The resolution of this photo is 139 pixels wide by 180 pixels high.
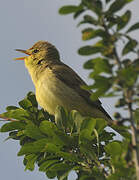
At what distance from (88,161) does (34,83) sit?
3290 mm

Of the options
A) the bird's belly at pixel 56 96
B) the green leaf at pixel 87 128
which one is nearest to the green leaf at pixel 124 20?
the green leaf at pixel 87 128

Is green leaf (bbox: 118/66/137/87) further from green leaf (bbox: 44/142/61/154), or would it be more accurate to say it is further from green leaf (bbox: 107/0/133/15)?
green leaf (bbox: 44/142/61/154)

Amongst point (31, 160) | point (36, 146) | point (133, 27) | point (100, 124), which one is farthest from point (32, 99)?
point (133, 27)

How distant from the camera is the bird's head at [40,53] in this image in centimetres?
645

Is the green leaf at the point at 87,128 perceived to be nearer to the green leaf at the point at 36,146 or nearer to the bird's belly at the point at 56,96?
the green leaf at the point at 36,146

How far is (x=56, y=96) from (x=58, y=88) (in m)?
0.18

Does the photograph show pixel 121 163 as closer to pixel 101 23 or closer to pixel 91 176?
pixel 91 176

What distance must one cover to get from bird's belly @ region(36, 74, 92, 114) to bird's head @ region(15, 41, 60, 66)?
95 centimetres

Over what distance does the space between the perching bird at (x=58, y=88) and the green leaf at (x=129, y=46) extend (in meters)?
3.27

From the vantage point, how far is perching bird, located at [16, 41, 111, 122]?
536cm

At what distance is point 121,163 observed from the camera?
5.87 feet

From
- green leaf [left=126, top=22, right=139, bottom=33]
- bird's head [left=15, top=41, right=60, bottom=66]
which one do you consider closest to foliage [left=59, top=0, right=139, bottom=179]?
green leaf [left=126, top=22, right=139, bottom=33]

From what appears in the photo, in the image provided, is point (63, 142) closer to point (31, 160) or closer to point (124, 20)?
point (31, 160)

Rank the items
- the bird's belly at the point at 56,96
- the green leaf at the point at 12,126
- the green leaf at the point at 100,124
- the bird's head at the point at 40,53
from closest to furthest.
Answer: the green leaf at the point at 100,124
the green leaf at the point at 12,126
the bird's belly at the point at 56,96
the bird's head at the point at 40,53
